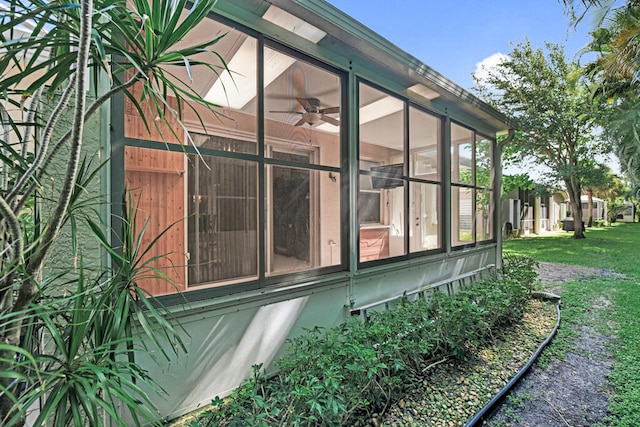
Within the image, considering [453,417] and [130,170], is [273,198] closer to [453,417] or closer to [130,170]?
[130,170]

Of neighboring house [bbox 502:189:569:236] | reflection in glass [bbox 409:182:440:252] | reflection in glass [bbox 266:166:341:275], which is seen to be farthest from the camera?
neighboring house [bbox 502:189:569:236]

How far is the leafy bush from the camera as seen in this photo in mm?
1782

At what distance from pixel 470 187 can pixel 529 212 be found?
51.6ft

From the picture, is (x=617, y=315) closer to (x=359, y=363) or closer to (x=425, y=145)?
(x=425, y=145)

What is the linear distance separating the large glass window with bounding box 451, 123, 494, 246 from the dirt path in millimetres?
2221

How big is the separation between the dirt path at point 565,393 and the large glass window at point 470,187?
2.22m

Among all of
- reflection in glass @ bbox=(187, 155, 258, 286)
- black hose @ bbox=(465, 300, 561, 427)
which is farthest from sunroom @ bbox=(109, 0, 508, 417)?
black hose @ bbox=(465, 300, 561, 427)

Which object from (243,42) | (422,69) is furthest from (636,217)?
(243,42)

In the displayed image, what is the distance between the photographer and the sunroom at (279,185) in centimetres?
229

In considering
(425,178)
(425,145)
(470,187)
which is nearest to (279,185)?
(425,178)

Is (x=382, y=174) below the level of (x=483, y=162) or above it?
below

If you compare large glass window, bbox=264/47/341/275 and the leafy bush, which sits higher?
large glass window, bbox=264/47/341/275

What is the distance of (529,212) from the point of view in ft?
59.4

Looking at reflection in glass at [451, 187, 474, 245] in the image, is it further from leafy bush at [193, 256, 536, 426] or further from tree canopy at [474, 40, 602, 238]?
tree canopy at [474, 40, 602, 238]
